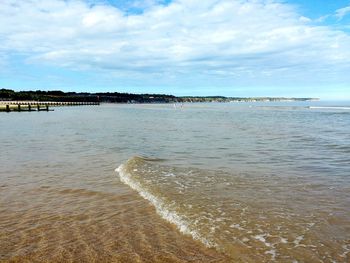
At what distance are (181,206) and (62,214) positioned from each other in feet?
10.1

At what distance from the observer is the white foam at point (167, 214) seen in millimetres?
7426

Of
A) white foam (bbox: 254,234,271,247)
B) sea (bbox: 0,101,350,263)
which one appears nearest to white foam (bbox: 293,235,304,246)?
sea (bbox: 0,101,350,263)

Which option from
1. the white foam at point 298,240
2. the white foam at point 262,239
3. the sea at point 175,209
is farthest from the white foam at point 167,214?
the white foam at point 298,240

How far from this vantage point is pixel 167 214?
8938 millimetres

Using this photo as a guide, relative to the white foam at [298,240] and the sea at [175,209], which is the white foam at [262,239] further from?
the white foam at [298,240]

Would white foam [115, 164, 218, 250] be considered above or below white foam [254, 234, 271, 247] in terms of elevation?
below

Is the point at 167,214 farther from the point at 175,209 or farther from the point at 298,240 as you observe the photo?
the point at 298,240

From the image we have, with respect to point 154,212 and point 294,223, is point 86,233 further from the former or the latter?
point 294,223

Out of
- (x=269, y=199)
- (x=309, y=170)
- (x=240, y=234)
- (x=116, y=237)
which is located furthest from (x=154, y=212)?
(x=309, y=170)

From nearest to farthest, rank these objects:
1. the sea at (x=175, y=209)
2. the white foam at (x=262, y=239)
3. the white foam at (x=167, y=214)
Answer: the sea at (x=175, y=209)
the white foam at (x=262, y=239)
the white foam at (x=167, y=214)

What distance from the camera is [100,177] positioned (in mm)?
13258

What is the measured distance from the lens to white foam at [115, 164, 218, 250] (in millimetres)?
7426

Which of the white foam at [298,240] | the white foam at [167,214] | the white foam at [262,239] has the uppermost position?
the white foam at [298,240]

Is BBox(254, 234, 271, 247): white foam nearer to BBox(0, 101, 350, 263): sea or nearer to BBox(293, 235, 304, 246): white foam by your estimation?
BBox(0, 101, 350, 263): sea
